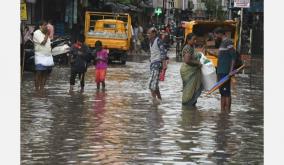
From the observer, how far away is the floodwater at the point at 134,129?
33.2 ft

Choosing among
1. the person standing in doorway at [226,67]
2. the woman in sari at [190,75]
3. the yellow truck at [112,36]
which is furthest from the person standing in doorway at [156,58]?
the yellow truck at [112,36]

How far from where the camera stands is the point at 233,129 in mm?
13297

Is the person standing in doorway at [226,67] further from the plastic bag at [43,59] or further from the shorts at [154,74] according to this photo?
the plastic bag at [43,59]

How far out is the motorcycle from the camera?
2716cm

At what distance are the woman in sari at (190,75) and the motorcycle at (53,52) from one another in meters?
6.81

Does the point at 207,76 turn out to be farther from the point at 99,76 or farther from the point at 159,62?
the point at 99,76

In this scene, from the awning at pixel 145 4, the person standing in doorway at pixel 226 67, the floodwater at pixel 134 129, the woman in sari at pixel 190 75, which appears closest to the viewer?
the floodwater at pixel 134 129

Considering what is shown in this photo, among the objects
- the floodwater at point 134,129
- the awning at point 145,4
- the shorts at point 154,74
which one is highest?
the awning at point 145,4

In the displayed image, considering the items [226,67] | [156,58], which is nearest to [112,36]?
[156,58]

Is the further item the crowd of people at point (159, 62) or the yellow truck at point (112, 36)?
the yellow truck at point (112, 36)
